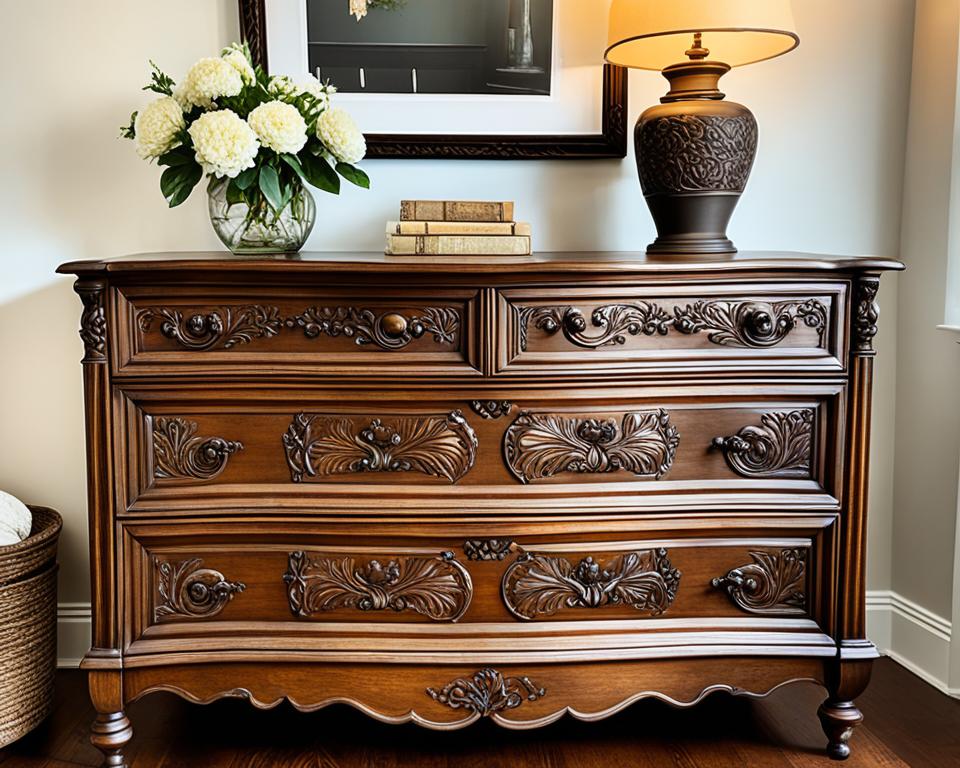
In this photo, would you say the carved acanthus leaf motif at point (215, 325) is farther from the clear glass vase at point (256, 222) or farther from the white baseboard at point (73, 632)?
the white baseboard at point (73, 632)

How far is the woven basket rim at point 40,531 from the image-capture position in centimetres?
182

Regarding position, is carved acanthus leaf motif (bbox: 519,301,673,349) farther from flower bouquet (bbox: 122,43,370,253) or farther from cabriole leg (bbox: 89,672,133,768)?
cabriole leg (bbox: 89,672,133,768)

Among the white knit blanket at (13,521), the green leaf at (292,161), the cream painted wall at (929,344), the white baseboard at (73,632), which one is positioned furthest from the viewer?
the white baseboard at (73,632)

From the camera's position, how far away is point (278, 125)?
1695 mm

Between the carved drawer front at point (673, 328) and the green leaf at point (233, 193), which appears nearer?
the carved drawer front at point (673, 328)

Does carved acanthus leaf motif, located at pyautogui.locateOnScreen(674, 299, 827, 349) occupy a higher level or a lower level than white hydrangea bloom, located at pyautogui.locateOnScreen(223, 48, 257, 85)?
lower

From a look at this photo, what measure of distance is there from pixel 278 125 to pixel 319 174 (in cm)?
17

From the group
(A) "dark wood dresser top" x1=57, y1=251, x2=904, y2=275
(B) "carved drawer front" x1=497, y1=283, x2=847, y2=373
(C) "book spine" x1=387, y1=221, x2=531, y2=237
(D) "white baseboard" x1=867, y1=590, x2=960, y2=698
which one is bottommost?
(D) "white baseboard" x1=867, y1=590, x2=960, y2=698

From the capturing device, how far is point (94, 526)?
64.9 inches

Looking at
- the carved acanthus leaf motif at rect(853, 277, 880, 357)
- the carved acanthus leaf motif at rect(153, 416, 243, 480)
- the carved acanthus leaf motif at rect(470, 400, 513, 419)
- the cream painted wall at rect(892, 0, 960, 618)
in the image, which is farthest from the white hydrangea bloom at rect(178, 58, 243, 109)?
the cream painted wall at rect(892, 0, 960, 618)

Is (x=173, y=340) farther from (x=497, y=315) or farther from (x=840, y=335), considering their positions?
(x=840, y=335)

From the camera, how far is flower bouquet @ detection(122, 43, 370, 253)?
169cm

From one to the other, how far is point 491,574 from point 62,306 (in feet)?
4.36

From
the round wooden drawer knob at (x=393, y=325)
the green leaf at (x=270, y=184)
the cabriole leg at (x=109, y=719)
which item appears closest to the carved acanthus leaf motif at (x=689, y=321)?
the round wooden drawer knob at (x=393, y=325)
